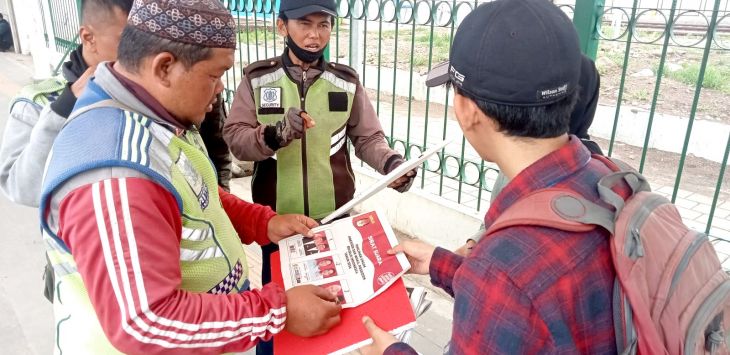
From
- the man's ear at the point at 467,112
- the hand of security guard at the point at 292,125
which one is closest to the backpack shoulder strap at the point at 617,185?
the man's ear at the point at 467,112

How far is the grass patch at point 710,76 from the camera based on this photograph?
4.62 meters

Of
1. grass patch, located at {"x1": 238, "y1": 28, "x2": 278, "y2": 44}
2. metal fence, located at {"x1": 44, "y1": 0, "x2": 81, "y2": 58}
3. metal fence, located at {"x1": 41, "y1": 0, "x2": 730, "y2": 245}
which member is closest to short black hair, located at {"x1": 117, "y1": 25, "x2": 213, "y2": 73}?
metal fence, located at {"x1": 41, "y1": 0, "x2": 730, "y2": 245}

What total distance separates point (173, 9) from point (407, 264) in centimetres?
83

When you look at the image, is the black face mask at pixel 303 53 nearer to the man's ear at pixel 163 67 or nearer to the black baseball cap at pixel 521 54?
the man's ear at pixel 163 67

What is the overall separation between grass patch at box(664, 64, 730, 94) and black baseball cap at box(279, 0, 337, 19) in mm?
3474

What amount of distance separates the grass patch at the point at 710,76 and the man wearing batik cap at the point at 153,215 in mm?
4251

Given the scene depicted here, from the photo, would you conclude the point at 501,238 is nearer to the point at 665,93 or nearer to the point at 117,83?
the point at 117,83

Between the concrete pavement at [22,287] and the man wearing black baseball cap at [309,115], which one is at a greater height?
the man wearing black baseball cap at [309,115]

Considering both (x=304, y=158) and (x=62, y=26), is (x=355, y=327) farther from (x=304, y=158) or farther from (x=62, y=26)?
(x=62, y=26)

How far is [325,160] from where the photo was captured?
7.16 ft

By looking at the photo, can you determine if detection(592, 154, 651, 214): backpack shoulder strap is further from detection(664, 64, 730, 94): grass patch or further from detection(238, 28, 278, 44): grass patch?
detection(664, 64, 730, 94): grass patch

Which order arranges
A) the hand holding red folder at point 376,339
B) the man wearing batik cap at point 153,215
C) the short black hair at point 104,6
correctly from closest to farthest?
1. the man wearing batik cap at point 153,215
2. the hand holding red folder at point 376,339
3. the short black hair at point 104,6

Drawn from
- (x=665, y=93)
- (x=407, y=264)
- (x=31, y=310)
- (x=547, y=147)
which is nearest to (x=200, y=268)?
(x=407, y=264)

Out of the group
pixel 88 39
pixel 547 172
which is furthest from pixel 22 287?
pixel 547 172
